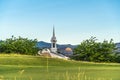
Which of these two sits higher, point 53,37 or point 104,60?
point 53,37

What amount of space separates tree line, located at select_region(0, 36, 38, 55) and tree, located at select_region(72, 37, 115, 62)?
30.8 ft

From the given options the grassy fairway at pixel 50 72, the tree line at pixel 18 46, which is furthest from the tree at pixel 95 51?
the grassy fairway at pixel 50 72

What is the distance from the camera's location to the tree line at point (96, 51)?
2763 inches

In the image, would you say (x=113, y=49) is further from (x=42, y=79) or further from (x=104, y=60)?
(x=42, y=79)

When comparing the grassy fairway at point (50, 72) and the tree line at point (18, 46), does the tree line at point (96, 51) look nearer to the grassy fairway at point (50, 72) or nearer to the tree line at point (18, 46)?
the tree line at point (18, 46)

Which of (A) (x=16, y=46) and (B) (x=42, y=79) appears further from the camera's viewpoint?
(A) (x=16, y=46)

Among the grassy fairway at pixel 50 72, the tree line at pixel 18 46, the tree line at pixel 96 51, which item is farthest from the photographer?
the tree line at pixel 18 46

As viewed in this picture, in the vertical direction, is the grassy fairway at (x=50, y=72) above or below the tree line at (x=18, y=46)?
below

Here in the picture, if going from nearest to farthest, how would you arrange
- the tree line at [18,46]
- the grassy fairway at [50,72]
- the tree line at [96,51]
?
the grassy fairway at [50,72] → the tree line at [96,51] → the tree line at [18,46]

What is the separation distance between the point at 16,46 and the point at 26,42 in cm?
541

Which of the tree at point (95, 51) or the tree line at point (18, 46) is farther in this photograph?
the tree line at point (18, 46)

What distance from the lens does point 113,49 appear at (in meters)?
75.0

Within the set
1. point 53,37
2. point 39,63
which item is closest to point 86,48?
point 39,63

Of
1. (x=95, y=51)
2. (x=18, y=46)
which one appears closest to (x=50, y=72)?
(x=95, y=51)
